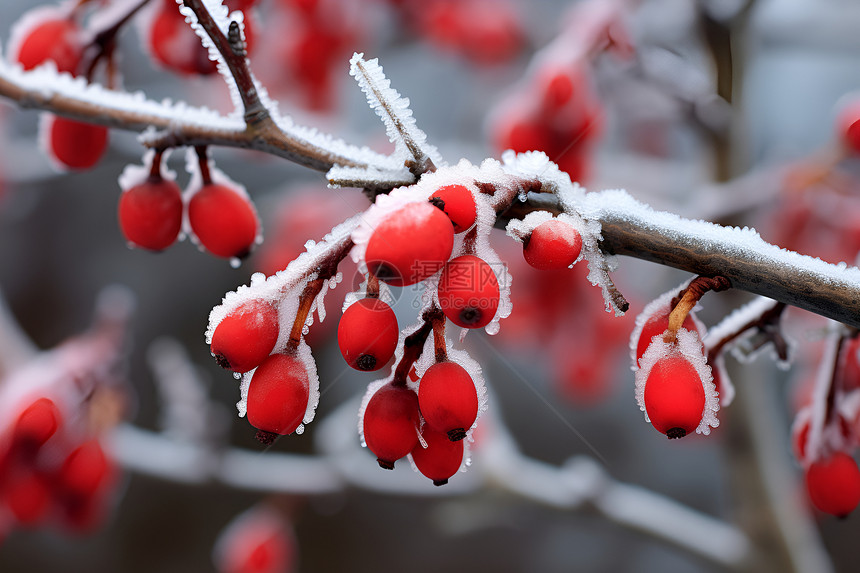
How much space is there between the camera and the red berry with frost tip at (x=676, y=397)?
442mm

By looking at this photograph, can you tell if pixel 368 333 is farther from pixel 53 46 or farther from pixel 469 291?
pixel 53 46

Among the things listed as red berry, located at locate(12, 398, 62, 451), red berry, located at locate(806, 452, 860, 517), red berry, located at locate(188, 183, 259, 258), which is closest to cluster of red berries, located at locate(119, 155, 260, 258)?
red berry, located at locate(188, 183, 259, 258)

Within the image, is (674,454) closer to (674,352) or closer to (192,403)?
(192,403)

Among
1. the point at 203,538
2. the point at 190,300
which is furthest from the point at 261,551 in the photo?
the point at 190,300

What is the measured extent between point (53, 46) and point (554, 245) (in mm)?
649

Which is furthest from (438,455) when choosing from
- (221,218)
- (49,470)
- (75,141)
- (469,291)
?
(49,470)

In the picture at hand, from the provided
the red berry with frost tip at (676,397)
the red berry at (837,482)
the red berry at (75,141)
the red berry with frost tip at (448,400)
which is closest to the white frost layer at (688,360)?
the red berry with frost tip at (676,397)

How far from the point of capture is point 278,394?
18.0 inches

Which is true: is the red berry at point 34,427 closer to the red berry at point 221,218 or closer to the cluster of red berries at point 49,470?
the cluster of red berries at point 49,470

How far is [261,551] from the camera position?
1.61 meters

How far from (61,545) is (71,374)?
2587mm

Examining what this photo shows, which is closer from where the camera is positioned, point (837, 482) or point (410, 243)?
point (410, 243)

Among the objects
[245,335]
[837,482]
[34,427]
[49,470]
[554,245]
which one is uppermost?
[554,245]

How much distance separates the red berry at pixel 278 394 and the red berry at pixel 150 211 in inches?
9.8
